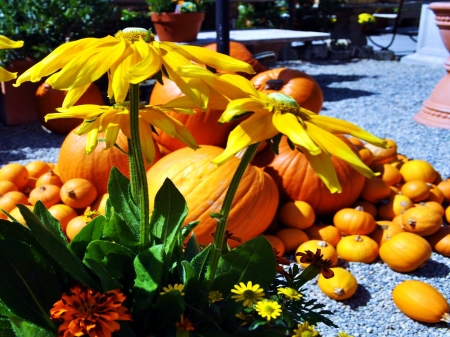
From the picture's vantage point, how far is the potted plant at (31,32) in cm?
448

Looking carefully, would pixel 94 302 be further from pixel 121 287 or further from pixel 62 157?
pixel 62 157

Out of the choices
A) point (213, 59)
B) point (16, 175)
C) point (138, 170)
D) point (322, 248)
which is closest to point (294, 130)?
point (213, 59)

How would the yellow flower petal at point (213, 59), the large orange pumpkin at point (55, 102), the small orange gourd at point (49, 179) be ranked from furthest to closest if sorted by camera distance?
the large orange pumpkin at point (55, 102) → the small orange gourd at point (49, 179) → the yellow flower petal at point (213, 59)

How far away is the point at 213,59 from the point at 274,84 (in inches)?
94.2

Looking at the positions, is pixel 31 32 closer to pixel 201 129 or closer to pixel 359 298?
pixel 201 129

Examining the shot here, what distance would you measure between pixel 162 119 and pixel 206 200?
1244 millimetres

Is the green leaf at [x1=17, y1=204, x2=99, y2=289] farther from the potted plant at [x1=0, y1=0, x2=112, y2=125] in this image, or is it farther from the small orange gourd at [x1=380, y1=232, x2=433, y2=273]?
the potted plant at [x1=0, y1=0, x2=112, y2=125]

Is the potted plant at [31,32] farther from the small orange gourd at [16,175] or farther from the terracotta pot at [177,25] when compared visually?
the small orange gourd at [16,175]

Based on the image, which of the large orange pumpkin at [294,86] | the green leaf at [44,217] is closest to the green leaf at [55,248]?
the green leaf at [44,217]

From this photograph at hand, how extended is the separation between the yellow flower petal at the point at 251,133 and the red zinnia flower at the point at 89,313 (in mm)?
325

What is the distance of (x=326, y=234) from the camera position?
2.42 m

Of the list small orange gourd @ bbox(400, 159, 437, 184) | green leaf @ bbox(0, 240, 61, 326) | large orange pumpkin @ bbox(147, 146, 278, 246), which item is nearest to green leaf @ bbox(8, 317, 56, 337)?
green leaf @ bbox(0, 240, 61, 326)

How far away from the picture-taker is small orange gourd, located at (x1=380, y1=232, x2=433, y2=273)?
7.21ft

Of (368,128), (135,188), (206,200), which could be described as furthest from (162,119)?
(368,128)
